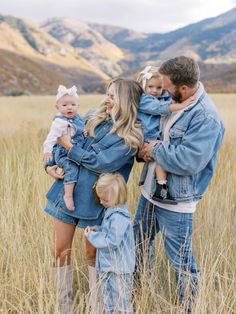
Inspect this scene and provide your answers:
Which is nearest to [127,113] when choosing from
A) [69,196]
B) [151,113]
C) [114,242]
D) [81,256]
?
[151,113]

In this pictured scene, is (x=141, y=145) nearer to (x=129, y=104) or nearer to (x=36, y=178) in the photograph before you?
(x=129, y=104)

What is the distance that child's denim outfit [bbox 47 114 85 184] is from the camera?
2.85m

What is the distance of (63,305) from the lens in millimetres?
2953

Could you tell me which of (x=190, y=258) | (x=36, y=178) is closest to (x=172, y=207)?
(x=190, y=258)

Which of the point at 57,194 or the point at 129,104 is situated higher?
the point at 129,104

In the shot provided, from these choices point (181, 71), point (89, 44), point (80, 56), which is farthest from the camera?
point (89, 44)

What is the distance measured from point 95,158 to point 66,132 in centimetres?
24

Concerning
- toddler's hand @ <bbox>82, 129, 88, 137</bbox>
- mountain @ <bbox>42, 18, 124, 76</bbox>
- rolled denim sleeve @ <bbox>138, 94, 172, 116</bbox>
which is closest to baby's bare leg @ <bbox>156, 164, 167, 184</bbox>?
rolled denim sleeve @ <bbox>138, 94, 172, 116</bbox>

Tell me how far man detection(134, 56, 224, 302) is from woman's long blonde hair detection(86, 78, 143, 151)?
0.09 meters

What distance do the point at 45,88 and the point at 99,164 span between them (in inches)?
1981

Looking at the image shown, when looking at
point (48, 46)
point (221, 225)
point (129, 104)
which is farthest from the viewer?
point (48, 46)

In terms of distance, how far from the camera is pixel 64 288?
303 centimetres

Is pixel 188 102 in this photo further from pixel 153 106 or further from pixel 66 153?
pixel 66 153

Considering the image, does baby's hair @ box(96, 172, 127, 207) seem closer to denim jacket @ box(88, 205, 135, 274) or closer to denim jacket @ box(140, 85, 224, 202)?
denim jacket @ box(88, 205, 135, 274)
